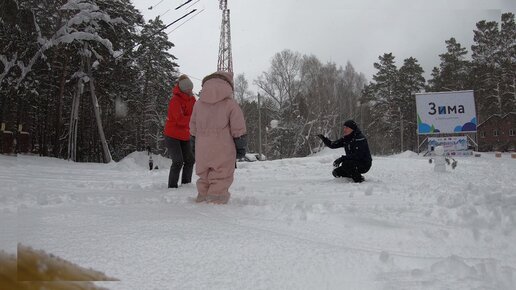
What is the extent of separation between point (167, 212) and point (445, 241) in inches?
88.7

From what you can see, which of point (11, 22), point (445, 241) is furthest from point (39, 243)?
point (11, 22)

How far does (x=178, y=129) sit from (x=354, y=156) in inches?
129

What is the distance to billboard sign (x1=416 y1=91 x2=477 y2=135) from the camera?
14.4m

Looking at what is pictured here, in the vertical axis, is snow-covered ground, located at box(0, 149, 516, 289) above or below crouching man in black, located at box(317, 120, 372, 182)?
below

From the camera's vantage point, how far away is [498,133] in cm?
4619

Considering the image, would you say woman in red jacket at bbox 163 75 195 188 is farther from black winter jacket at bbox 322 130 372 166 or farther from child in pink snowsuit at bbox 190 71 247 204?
black winter jacket at bbox 322 130 372 166

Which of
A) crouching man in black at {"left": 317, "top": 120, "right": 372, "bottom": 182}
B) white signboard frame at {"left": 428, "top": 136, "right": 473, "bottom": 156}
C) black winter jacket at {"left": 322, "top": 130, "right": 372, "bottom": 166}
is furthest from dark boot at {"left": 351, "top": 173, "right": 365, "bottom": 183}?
white signboard frame at {"left": 428, "top": 136, "right": 473, "bottom": 156}

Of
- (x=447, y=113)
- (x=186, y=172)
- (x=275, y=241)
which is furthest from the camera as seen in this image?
(x=447, y=113)

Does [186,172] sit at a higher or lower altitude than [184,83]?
lower

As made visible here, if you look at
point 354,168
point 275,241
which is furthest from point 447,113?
point 275,241

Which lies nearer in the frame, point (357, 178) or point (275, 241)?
point (275, 241)

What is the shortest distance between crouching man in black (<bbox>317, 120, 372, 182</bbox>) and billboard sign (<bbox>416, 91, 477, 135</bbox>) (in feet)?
29.6

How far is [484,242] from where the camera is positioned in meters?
2.44

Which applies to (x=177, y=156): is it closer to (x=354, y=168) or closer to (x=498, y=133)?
(x=354, y=168)
